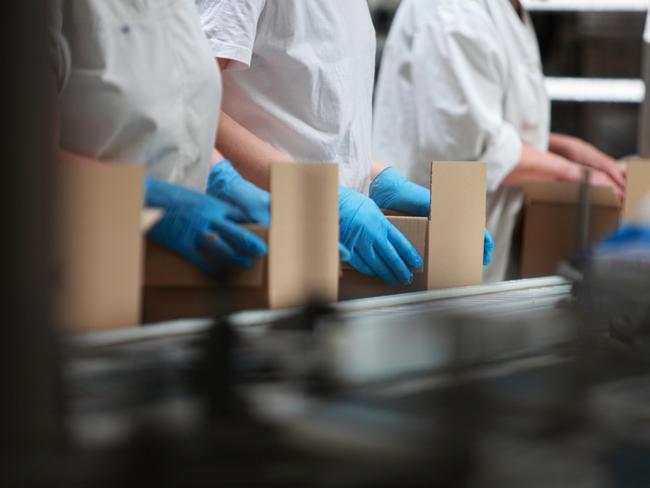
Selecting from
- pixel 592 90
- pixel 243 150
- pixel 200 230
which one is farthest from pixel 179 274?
pixel 592 90

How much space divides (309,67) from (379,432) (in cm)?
69

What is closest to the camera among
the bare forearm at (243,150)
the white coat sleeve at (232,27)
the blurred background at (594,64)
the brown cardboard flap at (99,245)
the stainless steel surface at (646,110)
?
the brown cardboard flap at (99,245)

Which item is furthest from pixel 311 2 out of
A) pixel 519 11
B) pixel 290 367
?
pixel 519 11

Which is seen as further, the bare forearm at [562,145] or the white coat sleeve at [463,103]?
the bare forearm at [562,145]

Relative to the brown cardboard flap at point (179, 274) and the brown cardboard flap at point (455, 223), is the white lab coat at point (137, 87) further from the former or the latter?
the brown cardboard flap at point (455, 223)

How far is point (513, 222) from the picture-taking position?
4.34 feet

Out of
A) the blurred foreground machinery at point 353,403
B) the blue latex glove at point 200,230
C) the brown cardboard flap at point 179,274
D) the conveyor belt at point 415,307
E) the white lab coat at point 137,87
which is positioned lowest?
the blurred foreground machinery at point 353,403

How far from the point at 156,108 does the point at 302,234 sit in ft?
0.59

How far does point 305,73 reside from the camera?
49.6 inches

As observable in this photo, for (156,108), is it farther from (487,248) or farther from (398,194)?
(487,248)

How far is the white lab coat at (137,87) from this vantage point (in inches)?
28.9

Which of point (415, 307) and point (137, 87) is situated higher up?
point (137, 87)

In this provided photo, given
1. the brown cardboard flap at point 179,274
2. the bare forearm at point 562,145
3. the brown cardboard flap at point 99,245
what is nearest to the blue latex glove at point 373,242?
the brown cardboard flap at point 179,274

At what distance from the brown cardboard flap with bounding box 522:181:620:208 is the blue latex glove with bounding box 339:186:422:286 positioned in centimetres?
21
